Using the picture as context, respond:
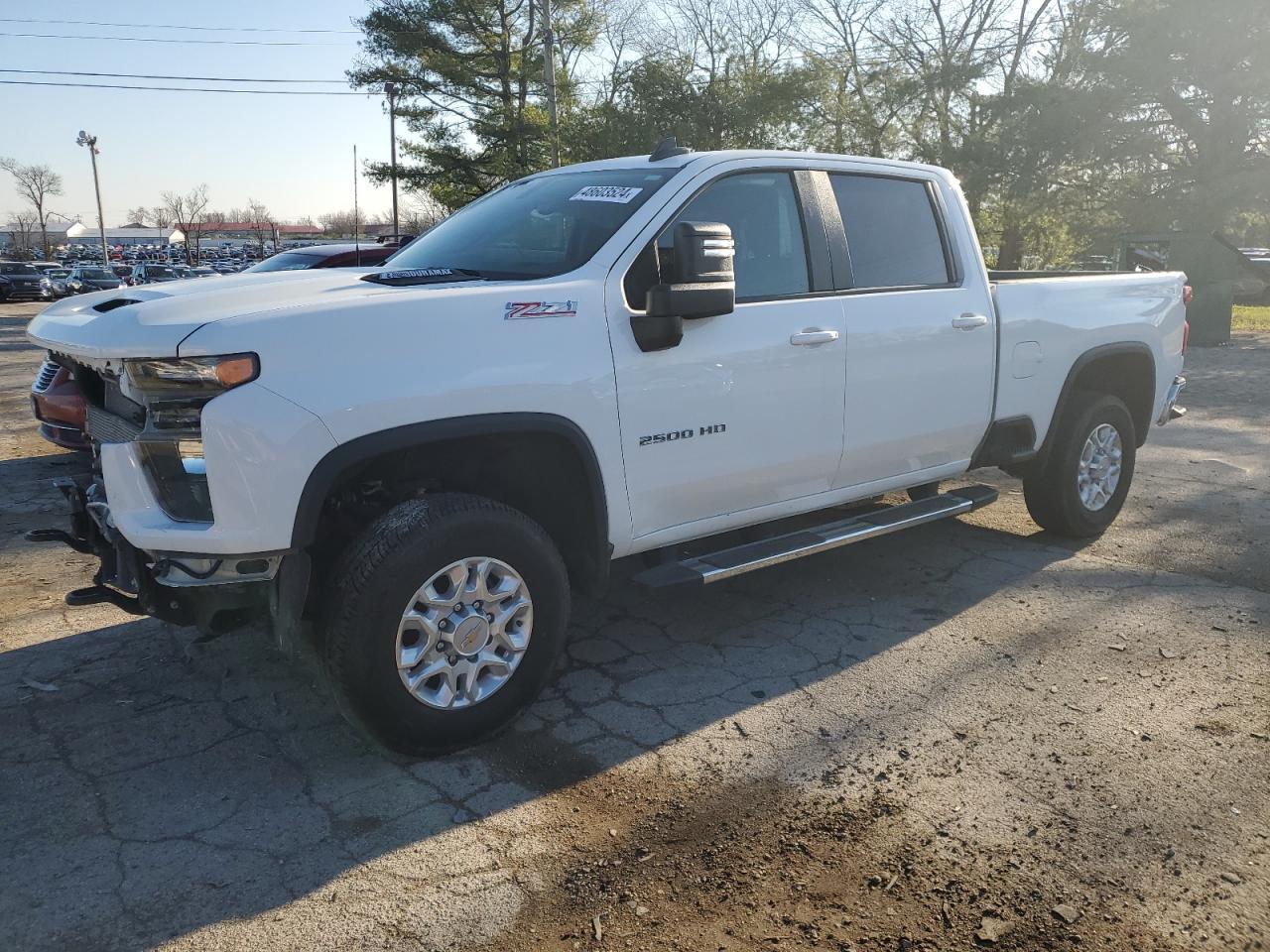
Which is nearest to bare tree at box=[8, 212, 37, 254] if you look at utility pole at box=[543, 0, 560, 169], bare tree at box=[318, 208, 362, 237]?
bare tree at box=[318, 208, 362, 237]

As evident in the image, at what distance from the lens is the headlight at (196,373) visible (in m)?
2.84

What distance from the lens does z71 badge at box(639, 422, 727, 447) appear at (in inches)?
144

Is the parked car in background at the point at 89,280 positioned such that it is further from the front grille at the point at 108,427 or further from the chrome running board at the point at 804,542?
the chrome running board at the point at 804,542

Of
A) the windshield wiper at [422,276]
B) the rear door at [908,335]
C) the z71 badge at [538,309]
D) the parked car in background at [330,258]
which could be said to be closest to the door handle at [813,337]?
the rear door at [908,335]

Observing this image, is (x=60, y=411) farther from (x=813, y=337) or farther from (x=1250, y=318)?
(x=1250, y=318)

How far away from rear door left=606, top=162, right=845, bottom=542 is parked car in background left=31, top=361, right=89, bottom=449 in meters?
4.62

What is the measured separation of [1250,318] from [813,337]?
73.5ft

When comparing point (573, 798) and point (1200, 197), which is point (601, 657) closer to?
point (573, 798)

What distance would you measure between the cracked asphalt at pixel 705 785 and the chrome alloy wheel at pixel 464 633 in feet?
0.91

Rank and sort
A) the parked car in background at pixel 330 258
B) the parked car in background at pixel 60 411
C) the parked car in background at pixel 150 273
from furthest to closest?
the parked car in background at pixel 150 273
the parked car in background at pixel 330 258
the parked car in background at pixel 60 411

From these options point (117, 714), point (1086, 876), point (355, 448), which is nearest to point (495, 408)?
point (355, 448)

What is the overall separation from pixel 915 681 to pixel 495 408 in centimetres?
206

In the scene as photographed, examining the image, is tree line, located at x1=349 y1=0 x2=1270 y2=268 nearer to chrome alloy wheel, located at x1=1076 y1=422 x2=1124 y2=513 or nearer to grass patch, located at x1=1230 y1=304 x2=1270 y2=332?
grass patch, located at x1=1230 y1=304 x2=1270 y2=332

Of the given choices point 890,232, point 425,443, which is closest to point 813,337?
point 890,232
